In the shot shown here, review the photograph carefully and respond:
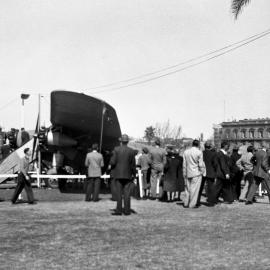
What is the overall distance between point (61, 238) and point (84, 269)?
2185 millimetres

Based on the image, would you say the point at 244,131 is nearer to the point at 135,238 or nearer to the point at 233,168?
the point at 233,168

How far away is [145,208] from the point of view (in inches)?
509

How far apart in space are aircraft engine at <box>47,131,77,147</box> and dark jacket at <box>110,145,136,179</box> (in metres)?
6.84

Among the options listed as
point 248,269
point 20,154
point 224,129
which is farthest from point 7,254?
point 224,129

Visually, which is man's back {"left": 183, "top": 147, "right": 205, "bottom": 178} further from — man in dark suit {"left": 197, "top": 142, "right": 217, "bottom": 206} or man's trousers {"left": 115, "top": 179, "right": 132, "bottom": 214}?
man's trousers {"left": 115, "top": 179, "right": 132, "bottom": 214}

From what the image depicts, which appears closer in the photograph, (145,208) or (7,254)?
(7,254)

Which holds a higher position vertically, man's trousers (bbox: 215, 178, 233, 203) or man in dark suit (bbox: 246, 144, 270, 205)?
man in dark suit (bbox: 246, 144, 270, 205)

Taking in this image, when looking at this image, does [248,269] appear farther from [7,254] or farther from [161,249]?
[7,254]

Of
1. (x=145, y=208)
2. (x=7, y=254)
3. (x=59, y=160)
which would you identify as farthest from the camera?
(x=59, y=160)

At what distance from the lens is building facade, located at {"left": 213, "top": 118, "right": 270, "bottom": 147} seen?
134875mm

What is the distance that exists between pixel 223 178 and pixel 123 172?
3.94m

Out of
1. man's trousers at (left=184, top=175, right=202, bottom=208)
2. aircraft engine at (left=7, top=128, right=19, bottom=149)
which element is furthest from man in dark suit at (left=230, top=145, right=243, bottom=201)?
aircraft engine at (left=7, top=128, right=19, bottom=149)

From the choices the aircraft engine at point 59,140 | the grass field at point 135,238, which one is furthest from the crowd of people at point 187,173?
the aircraft engine at point 59,140

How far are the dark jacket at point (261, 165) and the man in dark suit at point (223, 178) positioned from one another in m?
0.82
